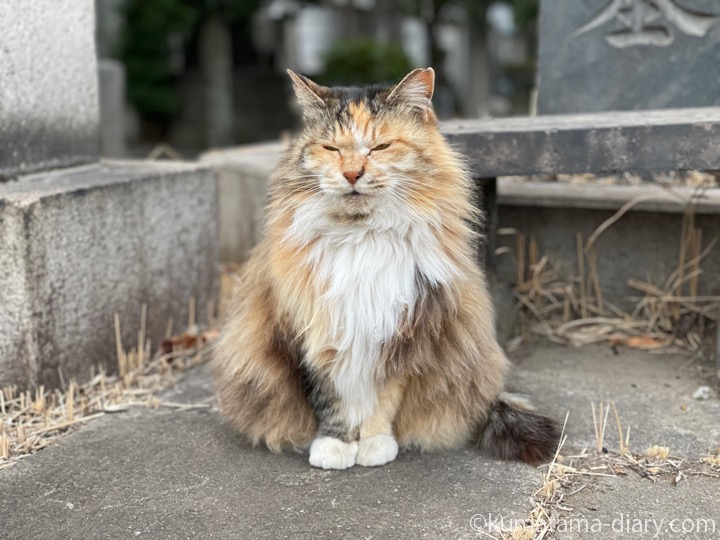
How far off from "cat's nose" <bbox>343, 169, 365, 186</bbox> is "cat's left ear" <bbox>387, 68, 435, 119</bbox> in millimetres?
264

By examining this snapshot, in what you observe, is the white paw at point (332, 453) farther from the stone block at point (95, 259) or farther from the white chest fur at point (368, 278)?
the stone block at point (95, 259)

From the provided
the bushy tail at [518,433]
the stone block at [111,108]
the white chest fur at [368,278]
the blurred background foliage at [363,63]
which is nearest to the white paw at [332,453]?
the white chest fur at [368,278]

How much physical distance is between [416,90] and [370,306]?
0.65 meters

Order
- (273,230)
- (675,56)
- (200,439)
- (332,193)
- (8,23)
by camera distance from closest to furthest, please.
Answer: (332,193), (273,230), (200,439), (8,23), (675,56)

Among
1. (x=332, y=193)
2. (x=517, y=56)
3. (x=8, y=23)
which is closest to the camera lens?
(x=332, y=193)

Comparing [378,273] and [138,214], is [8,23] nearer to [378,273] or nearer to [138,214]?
[138,214]

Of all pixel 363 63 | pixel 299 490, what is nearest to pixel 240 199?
Result: pixel 299 490

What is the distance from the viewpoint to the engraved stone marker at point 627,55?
3934mm

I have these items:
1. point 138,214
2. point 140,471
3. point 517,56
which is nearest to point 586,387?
point 140,471

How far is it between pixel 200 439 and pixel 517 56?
2527cm

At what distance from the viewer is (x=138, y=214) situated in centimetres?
336

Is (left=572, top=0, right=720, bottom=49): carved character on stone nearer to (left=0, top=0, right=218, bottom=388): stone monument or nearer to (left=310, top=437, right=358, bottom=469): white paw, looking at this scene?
(left=0, top=0, right=218, bottom=388): stone monument

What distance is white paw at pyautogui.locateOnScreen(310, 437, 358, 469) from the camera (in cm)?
247

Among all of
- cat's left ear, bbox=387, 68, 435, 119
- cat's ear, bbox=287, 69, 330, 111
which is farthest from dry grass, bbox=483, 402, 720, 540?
cat's ear, bbox=287, 69, 330, 111
